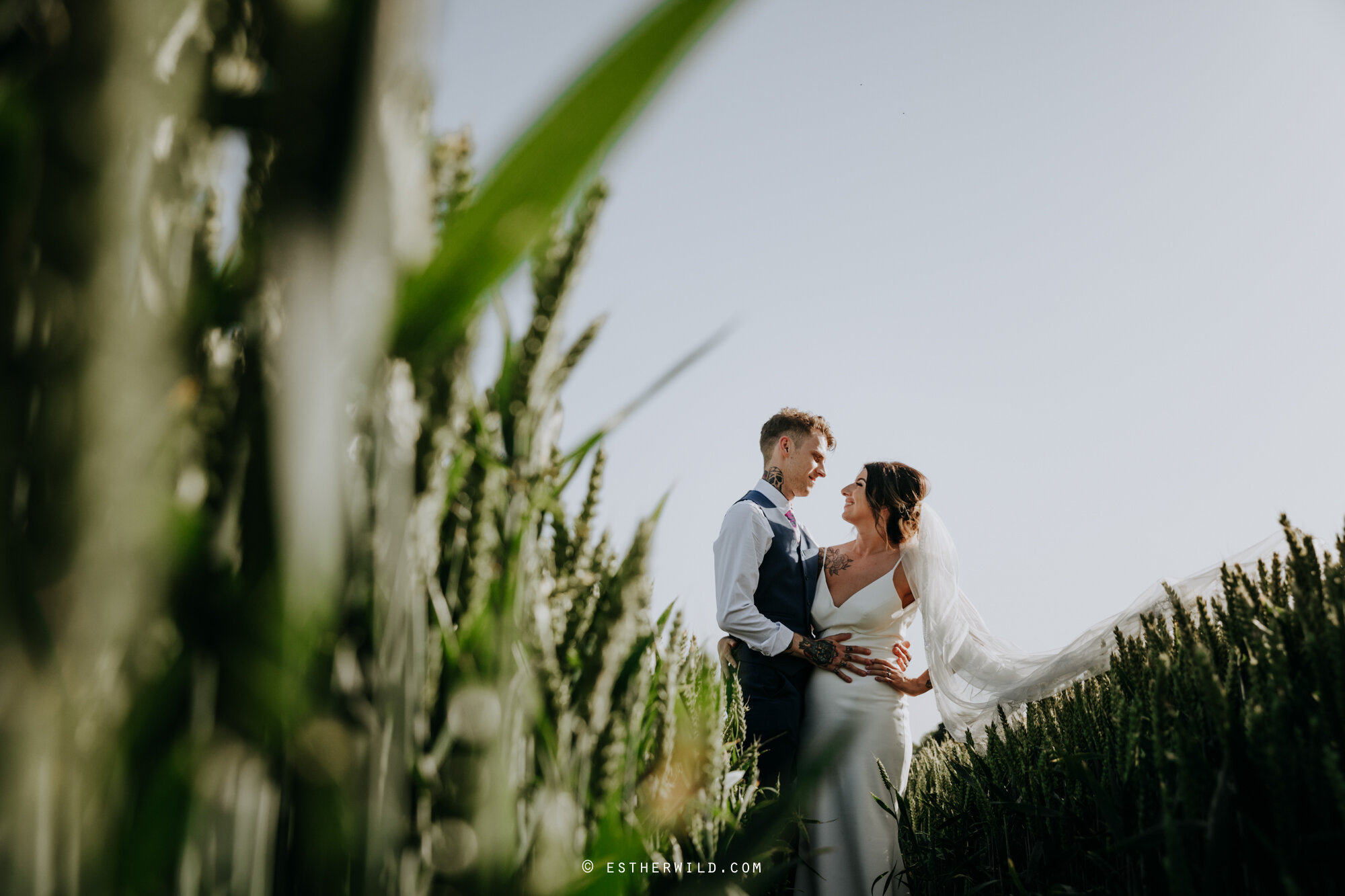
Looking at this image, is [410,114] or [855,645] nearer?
[410,114]

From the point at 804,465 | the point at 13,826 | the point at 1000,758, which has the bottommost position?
the point at 1000,758

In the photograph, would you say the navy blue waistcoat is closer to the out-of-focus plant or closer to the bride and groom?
the bride and groom

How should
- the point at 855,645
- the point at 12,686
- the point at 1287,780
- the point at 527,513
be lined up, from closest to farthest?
the point at 12,686 → the point at 527,513 → the point at 1287,780 → the point at 855,645

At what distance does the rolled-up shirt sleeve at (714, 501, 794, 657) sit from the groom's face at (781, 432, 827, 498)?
1.59 feet

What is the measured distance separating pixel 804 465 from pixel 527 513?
3.90m

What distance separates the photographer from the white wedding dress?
3504mm

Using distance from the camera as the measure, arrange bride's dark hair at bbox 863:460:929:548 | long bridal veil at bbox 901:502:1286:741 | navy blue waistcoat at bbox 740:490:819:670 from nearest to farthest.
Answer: long bridal veil at bbox 901:502:1286:741 < navy blue waistcoat at bbox 740:490:819:670 < bride's dark hair at bbox 863:460:929:548

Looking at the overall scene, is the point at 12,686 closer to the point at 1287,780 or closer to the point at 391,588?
the point at 391,588

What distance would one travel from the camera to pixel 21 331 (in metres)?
0.25

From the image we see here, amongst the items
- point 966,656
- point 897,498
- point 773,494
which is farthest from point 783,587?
point 966,656

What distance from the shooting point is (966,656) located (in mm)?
3682

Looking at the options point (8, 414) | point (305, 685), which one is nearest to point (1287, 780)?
point (305, 685)

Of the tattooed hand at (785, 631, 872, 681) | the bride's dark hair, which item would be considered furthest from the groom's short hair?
the tattooed hand at (785, 631, 872, 681)

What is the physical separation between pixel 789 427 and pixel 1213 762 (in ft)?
11.3
